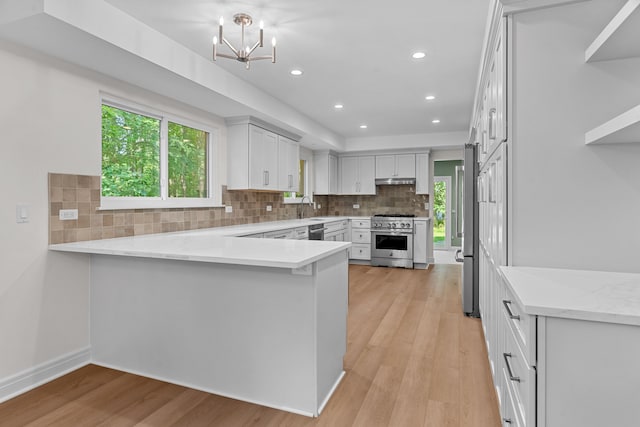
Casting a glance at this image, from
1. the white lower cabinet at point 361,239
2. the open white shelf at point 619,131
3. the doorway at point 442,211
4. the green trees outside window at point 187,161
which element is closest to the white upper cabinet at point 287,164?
the green trees outside window at point 187,161

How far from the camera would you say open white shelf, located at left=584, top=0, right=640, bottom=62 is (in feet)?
4.00

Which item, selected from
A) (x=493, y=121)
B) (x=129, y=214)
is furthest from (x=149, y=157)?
(x=493, y=121)

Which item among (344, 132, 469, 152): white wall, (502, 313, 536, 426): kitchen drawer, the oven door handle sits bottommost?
(502, 313, 536, 426): kitchen drawer

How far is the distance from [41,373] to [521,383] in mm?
2810

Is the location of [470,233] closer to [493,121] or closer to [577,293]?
[493,121]

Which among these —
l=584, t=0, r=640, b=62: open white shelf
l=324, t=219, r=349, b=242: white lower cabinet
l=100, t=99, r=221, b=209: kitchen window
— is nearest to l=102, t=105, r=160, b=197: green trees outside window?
l=100, t=99, r=221, b=209: kitchen window

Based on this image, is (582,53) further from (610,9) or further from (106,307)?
(106,307)

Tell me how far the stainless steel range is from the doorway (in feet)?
8.66

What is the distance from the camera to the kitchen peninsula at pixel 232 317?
1919mm

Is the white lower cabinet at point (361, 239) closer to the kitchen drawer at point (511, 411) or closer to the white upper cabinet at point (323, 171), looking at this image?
the white upper cabinet at point (323, 171)

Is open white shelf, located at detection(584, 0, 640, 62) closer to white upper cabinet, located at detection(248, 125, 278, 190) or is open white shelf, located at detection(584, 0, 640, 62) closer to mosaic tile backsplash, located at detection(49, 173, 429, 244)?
mosaic tile backsplash, located at detection(49, 173, 429, 244)

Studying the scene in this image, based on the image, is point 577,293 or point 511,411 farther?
point 511,411

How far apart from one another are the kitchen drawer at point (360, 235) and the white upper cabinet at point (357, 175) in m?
0.83

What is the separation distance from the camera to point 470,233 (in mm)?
3637
